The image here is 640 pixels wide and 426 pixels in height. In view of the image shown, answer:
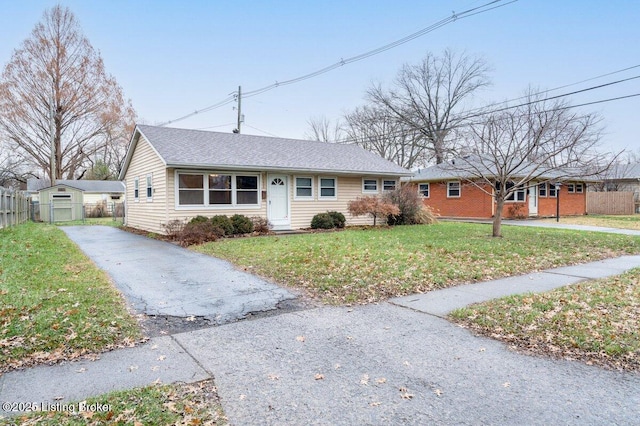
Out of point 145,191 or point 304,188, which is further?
point 304,188

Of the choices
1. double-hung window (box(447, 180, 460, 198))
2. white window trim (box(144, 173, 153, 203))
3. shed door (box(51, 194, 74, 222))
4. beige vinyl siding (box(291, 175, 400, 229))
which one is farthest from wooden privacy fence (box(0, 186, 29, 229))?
double-hung window (box(447, 180, 460, 198))

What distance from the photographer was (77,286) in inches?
239

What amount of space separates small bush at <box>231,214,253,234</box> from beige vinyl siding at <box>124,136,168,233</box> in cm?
236

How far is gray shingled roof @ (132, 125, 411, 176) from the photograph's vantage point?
46.2ft

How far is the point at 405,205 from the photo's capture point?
17.4m

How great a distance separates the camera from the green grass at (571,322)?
390cm

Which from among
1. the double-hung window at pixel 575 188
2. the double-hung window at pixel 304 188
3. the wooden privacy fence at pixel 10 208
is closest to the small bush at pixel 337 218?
the double-hung window at pixel 304 188

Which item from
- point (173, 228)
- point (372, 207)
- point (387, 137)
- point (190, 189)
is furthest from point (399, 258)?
point (387, 137)

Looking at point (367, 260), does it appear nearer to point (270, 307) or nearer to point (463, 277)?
point (463, 277)

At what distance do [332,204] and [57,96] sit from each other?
2524 cm

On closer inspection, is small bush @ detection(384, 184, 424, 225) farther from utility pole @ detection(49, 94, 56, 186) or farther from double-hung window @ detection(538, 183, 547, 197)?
utility pole @ detection(49, 94, 56, 186)

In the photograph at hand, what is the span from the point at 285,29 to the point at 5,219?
14.6 m

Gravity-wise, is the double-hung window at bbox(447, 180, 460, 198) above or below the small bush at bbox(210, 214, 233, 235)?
above

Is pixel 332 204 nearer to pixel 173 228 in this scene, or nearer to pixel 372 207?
pixel 372 207
